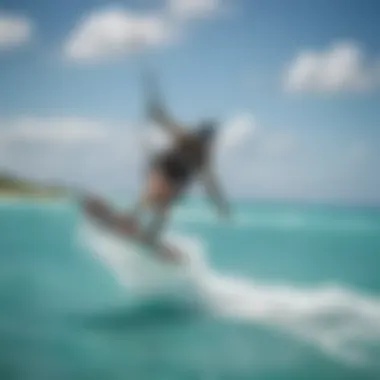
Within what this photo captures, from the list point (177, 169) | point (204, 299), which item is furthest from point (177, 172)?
point (204, 299)

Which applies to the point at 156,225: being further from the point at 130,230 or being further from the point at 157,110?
the point at 157,110

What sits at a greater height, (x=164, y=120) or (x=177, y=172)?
(x=164, y=120)

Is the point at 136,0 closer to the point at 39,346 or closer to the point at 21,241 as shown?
the point at 21,241

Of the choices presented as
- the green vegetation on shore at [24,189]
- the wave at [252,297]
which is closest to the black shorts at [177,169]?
the wave at [252,297]

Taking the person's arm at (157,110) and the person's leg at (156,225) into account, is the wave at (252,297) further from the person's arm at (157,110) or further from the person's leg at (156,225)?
the person's arm at (157,110)

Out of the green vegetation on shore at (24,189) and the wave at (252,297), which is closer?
the wave at (252,297)

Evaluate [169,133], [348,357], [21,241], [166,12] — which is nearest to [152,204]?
[169,133]

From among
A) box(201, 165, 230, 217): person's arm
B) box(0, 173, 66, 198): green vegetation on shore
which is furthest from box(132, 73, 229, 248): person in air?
box(0, 173, 66, 198): green vegetation on shore
